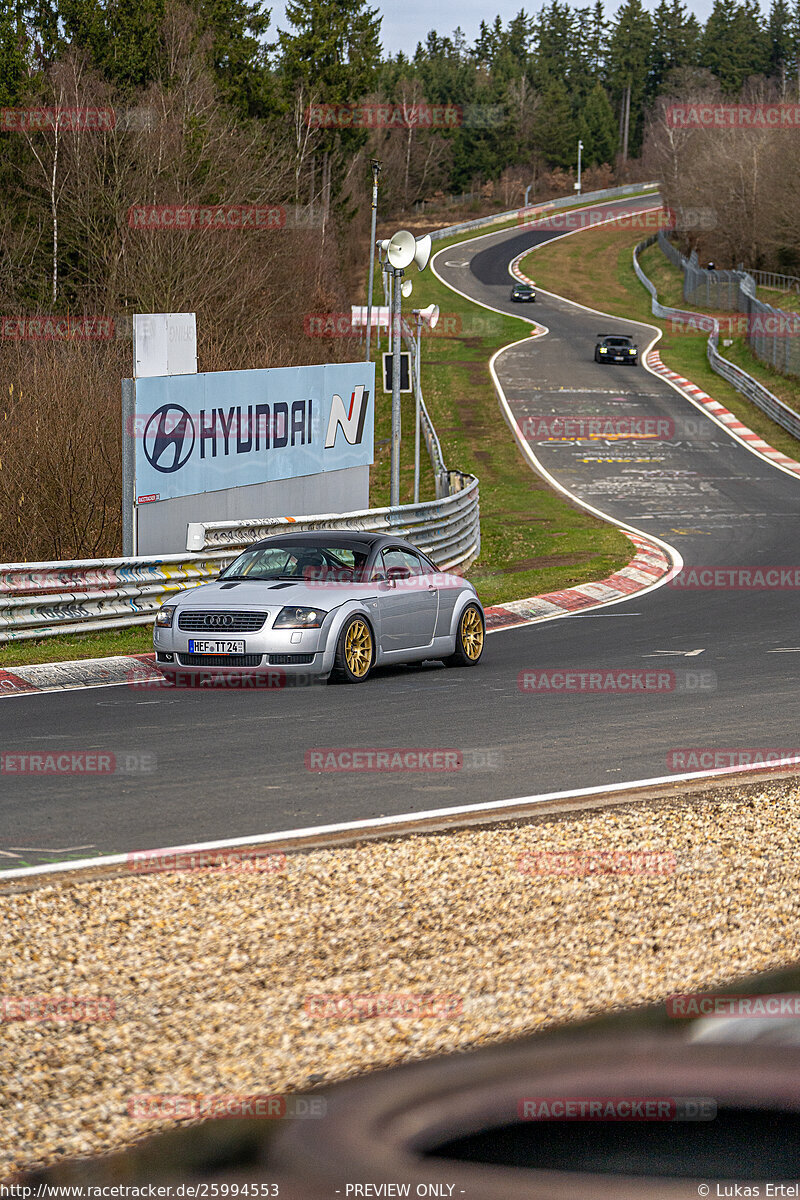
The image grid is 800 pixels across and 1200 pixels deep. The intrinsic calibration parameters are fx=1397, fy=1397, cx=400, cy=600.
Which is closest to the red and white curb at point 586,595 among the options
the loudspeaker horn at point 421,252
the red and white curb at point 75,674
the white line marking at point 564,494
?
the white line marking at point 564,494

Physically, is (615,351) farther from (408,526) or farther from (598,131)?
(598,131)

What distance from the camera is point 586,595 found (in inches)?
797

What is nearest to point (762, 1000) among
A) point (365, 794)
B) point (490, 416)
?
point (365, 794)

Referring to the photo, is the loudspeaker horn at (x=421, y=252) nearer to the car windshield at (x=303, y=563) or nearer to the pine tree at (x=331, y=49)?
the car windshield at (x=303, y=563)

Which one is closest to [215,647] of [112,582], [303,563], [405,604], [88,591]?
[303,563]

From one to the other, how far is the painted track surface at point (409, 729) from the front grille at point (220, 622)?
57 centimetres

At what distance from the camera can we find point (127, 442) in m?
16.1

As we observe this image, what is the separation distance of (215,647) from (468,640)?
10.4ft

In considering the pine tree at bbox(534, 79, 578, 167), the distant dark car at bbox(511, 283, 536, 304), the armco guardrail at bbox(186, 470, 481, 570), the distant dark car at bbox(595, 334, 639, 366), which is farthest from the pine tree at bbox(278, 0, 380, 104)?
the pine tree at bbox(534, 79, 578, 167)

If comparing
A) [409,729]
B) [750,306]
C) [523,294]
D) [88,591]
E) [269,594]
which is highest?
[523,294]

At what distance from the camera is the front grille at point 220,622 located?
12164mm

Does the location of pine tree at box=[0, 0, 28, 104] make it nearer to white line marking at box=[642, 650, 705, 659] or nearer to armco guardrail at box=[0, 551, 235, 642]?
armco guardrail at box=[0, 551, 235, 642]

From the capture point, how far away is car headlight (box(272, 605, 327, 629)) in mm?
12086

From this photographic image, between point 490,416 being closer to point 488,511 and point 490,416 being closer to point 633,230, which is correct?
point 488,511
